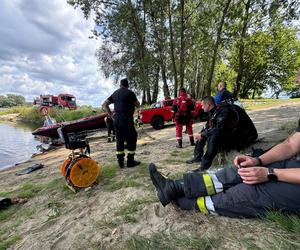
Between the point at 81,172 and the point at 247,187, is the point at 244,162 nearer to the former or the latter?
the point at 247,187

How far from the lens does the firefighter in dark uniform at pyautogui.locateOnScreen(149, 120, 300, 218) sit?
1.99 metres

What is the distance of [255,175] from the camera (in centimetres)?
204

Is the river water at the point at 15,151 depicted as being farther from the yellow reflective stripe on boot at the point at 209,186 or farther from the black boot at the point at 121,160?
the yellow reflective stripe on boot at the point at 209,186

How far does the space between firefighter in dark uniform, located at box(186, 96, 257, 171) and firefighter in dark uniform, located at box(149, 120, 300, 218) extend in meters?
1.53

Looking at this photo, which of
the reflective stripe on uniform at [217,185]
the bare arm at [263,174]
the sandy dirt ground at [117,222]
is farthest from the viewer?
the reflective stripe on uniform at [217,185]

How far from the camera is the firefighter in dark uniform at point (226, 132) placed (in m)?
3.99

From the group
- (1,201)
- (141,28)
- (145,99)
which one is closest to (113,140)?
(1,201)

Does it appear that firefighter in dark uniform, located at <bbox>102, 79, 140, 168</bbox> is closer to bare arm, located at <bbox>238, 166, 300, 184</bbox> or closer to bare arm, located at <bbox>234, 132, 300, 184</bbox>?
bare arm, located at <bbox>234, 132, 300, 184</bbox>

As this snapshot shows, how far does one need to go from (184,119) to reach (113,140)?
5.28m

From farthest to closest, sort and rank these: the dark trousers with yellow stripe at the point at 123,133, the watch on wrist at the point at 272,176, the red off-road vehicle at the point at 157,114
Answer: the red off-road vehicle at the point at 157,114, the dark trousers with yellow stripe at the point at 123,133, the watch on wrist at the point at 272,176

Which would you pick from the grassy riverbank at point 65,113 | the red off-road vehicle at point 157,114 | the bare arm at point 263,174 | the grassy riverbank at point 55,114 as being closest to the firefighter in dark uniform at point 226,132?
the bare arm at point 263,174

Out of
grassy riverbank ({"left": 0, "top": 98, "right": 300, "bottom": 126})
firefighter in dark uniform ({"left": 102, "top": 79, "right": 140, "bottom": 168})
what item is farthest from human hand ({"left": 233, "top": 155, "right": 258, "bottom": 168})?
grassy riverbank ({"left": 0, "top": 98, "right": 300, "bottom": 126})

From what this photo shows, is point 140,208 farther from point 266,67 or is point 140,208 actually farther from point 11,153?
point 266,67

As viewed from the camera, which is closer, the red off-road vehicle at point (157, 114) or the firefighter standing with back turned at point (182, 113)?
the firefighter standing with back turned at point (182, 113)
